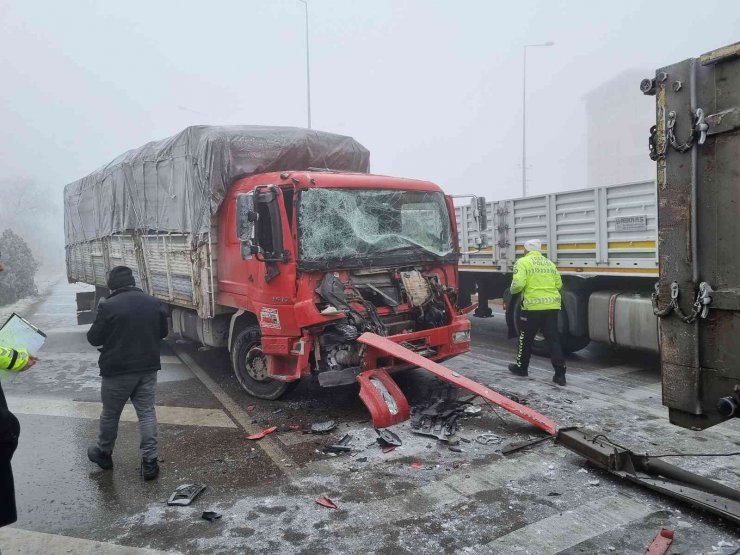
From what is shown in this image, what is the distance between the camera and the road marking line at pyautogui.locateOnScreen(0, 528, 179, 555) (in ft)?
10.9

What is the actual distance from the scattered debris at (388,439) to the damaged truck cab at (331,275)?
65 cm

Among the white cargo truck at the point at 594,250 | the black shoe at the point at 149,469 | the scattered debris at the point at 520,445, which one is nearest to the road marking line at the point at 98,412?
the black shoe at the point at 149,469

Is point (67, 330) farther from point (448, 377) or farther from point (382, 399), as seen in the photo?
point (448, 377)

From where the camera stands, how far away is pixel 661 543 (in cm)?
312

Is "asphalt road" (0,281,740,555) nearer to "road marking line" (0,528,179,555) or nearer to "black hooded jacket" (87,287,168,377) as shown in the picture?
"road marking line" (0,528,179,555)

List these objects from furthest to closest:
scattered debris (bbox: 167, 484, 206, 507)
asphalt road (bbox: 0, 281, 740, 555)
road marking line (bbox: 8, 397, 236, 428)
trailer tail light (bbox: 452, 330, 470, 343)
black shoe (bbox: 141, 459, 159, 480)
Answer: trailer tail light (bbox: 452, 330, 470, 343), road marking line (bbox: 8, 397, 236, 428), black shoe (bbox: 141, 459, 159, 480), scattered debris (bbox: 167, 484, 206, 507), asphalt road (bbox: 0, 281, 740, 555)

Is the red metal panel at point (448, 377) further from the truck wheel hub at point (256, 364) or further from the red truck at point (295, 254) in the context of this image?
the truck wheel hub at point (256, 364)

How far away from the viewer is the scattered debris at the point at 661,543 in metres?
3.05

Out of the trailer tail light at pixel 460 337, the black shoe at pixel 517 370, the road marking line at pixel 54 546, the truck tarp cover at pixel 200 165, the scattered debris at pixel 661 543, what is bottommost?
the road marking line at pixel 54 546

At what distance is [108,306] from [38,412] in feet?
8.84

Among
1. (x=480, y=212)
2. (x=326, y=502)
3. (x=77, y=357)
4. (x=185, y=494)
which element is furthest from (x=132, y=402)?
(x=77, y=357)

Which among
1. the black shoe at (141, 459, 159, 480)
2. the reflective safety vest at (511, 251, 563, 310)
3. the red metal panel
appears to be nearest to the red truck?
the red metal panel

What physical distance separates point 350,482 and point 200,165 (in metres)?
4.17

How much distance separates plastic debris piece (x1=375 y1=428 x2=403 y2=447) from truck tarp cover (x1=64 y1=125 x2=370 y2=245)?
10.5ft
